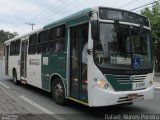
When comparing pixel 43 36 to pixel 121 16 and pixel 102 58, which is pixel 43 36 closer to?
pixel 121 16

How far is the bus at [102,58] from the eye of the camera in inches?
Answer: 321

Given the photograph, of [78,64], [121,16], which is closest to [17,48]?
[78,64]

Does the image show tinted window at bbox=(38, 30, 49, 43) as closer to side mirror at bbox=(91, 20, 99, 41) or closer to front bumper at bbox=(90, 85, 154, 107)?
side mirror at bbox=(91, 20, 99, 41)

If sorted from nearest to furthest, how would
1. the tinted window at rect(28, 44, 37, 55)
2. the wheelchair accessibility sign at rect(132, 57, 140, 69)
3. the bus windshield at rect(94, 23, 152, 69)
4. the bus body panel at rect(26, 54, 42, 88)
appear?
the bus windshield at rect(94, 23, 152, 69) < the wheelchair accessibility sign at rect(132, 57, 140, 69) < the bus body panel at rect(26, 54, 42, 88) < the tinted window at rect(28, 44, 37, 55)

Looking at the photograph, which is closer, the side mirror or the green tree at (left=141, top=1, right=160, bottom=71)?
the side mirror

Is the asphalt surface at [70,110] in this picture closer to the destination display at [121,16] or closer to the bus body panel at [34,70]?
the bus body panel at [34,70]

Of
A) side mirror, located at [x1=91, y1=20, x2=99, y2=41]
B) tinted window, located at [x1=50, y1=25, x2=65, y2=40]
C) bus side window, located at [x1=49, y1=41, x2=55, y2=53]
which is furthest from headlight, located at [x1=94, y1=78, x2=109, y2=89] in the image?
bus side window, located at [x1=49, y1=41, x2=55, y2=53]

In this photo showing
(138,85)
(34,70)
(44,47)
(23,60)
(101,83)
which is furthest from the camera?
(23,60)

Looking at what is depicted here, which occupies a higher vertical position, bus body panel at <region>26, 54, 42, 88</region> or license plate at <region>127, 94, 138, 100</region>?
bus body panel at <region>26, 54, 42, 88</region>

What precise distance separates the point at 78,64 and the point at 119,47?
143 centimetres

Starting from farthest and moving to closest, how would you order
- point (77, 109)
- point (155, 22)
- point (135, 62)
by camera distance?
point (155, 22)
point (77, 109)
point (135, 62)

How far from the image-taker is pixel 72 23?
376 inches

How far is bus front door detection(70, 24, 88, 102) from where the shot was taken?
881 cm

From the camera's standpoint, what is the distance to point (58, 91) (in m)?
10.4
